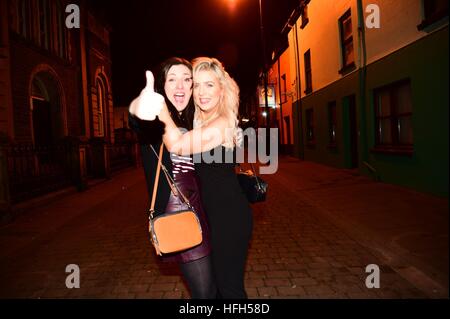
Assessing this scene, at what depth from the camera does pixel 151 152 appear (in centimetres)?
210

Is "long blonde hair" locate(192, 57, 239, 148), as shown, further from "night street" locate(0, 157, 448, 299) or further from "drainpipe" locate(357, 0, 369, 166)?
"drainpipe" locate(357, 0, 369, 166)

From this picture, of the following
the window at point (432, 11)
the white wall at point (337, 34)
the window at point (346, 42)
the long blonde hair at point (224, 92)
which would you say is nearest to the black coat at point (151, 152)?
the long blonde hair at point (224, 92)

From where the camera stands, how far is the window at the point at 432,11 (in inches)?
Result: 278

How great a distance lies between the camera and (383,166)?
393 inches

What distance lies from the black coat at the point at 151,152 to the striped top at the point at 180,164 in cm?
2

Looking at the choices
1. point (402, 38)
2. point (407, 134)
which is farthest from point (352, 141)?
point (402, 38)

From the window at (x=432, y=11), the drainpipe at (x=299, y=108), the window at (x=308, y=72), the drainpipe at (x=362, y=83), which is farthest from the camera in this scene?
the drainpipe at (x=299, y=108)

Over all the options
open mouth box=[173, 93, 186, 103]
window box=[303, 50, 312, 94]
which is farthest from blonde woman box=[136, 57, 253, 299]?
window box=[303, 50, 312, 94]

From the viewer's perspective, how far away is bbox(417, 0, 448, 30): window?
7059 millimetres

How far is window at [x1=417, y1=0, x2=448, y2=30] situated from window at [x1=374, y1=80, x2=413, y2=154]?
1614 mm

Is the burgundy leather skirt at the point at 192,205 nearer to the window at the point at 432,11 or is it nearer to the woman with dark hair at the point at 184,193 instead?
Result: the woman with dark hair at the point at 184,193

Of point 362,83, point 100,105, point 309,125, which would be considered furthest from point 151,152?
point 100,105

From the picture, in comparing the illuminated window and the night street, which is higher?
the illuminated window

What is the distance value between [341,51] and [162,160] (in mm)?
12328
